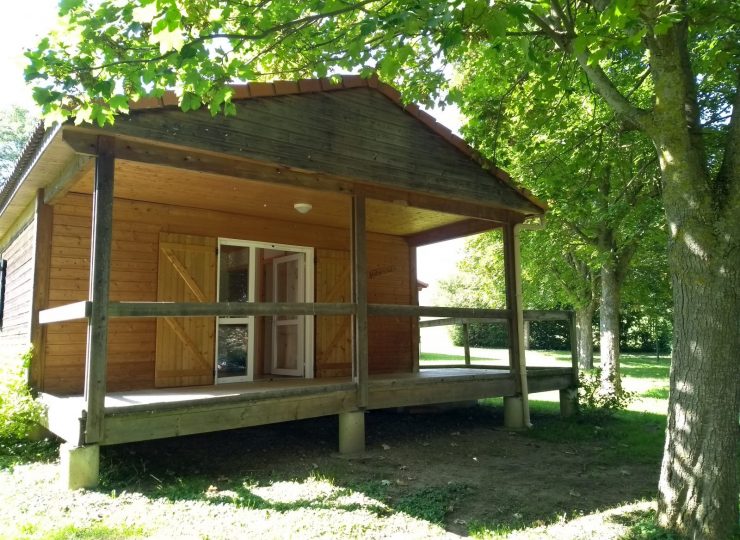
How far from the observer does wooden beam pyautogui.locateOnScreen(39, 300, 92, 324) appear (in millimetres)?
5176

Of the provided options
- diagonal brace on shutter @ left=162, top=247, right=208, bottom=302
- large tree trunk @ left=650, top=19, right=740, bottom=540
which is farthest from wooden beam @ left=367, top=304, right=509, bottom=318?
large tree trunk @ left=650, top=19, right=740, bottom=540

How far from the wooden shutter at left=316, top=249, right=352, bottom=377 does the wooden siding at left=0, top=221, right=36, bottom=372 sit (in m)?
4.20

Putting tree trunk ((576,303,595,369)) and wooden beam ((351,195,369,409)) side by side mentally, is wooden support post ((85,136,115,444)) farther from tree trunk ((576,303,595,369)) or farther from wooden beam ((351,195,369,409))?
tree trunk ((576,303,595,369))

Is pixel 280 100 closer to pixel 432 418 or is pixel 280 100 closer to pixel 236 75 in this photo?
pixel 236 75

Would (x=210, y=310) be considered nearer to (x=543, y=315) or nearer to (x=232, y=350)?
(x=232, y=350)

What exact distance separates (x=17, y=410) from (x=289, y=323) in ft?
14.5

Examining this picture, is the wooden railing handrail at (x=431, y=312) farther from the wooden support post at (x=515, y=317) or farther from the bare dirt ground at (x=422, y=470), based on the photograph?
the bare dirt ground at (x=422, y=470)

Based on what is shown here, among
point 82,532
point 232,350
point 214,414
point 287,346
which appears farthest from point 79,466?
point 287,346

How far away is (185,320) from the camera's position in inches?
317

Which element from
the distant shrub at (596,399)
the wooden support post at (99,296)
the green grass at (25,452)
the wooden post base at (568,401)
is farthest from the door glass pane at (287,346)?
the distant shrub at (596,399)

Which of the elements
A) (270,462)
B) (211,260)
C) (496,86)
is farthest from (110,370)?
(496,86)

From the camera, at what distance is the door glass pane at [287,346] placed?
9.72 meters

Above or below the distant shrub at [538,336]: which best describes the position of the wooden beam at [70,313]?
above

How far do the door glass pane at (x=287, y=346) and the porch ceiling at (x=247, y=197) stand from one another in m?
1.89
